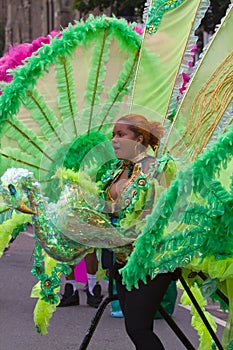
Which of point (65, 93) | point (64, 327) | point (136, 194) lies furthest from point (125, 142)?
point (64, 327)

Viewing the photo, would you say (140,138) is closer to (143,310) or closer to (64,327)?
(143,310)

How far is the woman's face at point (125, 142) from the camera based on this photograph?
5023mm

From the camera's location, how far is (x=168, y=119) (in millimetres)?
6023

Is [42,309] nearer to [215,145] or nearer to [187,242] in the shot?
[187,242]

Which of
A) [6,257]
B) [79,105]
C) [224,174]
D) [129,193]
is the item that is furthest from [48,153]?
[6,257]

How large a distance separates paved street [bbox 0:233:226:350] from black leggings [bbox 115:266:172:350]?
170 cm

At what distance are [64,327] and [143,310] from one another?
10.7 ft

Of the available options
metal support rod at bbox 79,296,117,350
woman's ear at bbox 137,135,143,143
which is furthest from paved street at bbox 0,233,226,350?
woman's ear at bbox 137,135,143,143

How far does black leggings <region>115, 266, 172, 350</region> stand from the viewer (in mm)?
4859

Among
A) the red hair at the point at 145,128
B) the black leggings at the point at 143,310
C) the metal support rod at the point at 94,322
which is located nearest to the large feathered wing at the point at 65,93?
the red hair at the point at 145,128

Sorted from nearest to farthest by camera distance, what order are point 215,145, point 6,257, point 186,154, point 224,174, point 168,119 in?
point 215,145 → point 224,174 → point 186,154 → point 168,119 → point 6,257

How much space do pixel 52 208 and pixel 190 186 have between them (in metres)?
0.86

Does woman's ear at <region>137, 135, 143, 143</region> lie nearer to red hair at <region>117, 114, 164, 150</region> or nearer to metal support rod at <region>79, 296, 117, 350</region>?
red hair at <region>117, 114, 164, 150</region>

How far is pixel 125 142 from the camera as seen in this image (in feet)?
16.5
